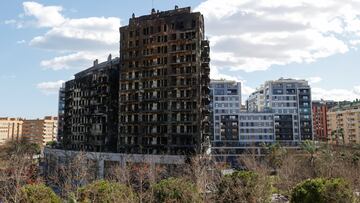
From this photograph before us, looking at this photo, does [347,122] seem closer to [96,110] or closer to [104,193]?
[96,110]

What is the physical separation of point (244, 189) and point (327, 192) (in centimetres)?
922

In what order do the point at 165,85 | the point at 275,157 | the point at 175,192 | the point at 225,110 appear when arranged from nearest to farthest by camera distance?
the point at 175,192, the point at 165,85, the point at 275,157, the point at 225,110

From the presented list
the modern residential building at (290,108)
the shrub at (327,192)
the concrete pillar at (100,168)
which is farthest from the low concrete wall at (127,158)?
the modern residential building at (290,108)

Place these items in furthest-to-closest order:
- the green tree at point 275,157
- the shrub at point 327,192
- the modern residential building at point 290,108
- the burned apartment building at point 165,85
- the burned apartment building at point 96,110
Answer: the modern residential building at point 290,108 < the green tree at point 275,157 < the burned apartment building at point 96,110 < the burned apartment building at point 165,85 < the shrub at point 327,192

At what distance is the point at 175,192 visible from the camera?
35938mm

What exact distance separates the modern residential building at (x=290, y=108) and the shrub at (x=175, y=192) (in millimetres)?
112283

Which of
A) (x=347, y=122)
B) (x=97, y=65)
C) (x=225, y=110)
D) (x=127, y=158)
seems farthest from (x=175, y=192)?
(x=347, y=122)

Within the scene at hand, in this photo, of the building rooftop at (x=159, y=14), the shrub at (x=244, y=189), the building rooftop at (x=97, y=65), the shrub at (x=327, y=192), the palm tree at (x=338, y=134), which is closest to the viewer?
the shrub at (x=327, y=192)

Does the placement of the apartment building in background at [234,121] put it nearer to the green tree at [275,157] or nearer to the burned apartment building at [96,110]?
the green tree at [275,157]

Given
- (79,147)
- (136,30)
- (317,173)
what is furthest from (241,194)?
(79,147)

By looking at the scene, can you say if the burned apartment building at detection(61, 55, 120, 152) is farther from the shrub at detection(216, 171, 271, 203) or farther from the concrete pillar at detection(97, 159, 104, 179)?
the shrub at detection(216, 171, 271, 203)

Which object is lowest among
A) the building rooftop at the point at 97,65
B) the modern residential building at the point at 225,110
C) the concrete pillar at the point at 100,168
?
the concrete pillar at the point at 100,168

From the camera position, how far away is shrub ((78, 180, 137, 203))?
34.4 m

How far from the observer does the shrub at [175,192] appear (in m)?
35.2
